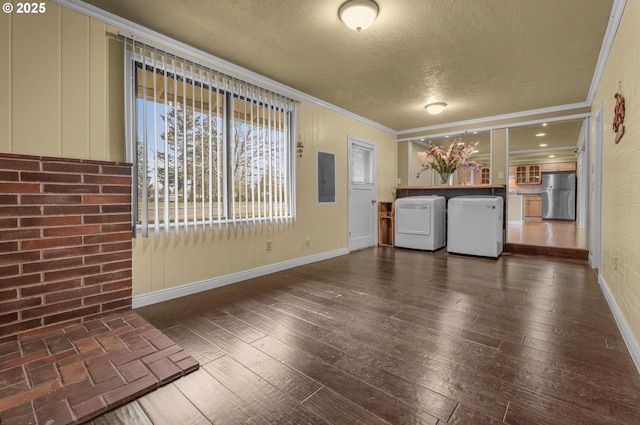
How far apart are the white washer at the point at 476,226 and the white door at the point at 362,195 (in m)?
1.39

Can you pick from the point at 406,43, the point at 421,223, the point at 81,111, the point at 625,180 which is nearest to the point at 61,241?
the point at 81,111

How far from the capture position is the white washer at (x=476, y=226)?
467 cm

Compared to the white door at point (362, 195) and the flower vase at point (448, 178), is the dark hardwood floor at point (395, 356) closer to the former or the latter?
the white door at point (362, 195)

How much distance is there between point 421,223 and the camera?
5.31m

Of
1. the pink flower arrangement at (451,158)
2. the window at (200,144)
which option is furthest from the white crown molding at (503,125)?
the window at (200,144)

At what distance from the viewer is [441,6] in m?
2.30

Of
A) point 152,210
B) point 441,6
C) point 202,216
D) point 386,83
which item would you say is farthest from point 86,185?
point 386,83

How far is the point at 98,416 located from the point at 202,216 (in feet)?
6.19

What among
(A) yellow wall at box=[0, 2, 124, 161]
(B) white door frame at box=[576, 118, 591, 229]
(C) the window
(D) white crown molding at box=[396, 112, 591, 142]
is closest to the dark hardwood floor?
(C) the window

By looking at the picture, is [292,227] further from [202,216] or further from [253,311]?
[253,311]

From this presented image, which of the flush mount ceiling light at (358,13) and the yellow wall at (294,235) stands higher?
the flush mount ceiling light at (358,13)

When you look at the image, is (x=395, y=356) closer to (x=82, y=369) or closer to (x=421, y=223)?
(x=82, y=369)

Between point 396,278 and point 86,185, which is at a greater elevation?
point 86,185

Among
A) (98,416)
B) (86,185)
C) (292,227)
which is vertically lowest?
(98,416)
